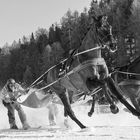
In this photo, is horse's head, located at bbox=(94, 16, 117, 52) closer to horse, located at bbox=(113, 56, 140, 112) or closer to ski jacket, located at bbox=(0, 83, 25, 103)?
horse, located at bbox=(113, 56, 140, 112)

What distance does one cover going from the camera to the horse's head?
8797 millimetres

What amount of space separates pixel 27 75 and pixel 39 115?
206 feet

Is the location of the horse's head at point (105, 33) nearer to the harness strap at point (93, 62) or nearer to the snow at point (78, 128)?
the harness strap at point (93, 62)

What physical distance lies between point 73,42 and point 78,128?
55.5 metres

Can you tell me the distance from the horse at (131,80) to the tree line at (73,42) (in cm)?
77

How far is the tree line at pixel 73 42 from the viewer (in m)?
46.3

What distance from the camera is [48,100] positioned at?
43.8 feet

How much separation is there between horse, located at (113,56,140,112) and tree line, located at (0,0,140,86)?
0.77m

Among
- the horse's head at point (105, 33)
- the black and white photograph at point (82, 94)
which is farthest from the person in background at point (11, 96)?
the horse's head at point (105, 33)

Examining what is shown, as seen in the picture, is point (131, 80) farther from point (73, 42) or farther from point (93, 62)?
point (73, 42)

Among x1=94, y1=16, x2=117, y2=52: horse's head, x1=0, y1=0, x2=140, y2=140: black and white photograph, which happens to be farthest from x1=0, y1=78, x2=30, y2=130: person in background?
x1=94, y1=16, x2=117, y2=52: horse's head

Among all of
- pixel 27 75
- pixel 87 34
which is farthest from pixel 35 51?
pixel 87 34

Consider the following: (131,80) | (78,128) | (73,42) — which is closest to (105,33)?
(131,80)

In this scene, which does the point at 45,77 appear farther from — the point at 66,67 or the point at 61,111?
the point at 61,111
